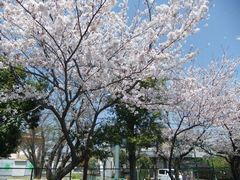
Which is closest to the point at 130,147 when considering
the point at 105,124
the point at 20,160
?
the point at 105,124

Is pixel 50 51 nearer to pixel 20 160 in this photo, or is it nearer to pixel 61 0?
pixel 61 0

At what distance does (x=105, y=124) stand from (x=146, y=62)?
602cm

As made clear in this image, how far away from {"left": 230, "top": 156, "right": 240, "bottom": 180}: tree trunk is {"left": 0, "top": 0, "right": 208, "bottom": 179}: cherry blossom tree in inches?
461

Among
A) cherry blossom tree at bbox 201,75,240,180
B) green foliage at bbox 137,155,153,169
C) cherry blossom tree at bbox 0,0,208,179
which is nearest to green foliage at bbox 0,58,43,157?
cherry blossom tree at bbox 0,0,208,179

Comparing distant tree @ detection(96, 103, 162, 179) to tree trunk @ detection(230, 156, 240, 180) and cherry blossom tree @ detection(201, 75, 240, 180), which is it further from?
tree trunk @ detection(230, 156, 240, 180)

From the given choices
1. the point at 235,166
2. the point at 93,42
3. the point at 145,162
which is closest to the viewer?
the point at 93,42

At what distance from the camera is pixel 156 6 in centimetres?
727

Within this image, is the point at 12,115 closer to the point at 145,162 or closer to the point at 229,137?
the point at 229,137

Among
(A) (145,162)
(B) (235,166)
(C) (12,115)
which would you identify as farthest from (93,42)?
(A) (145,162)

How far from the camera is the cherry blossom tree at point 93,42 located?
633 cm

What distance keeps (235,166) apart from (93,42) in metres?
14.3

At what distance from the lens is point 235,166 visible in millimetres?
18141

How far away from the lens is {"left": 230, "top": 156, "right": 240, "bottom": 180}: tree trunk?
17.6 metres

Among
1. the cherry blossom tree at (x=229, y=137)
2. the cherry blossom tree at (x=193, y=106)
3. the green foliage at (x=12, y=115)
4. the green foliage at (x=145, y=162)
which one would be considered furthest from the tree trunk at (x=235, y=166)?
the green foliage at (x=145, y=162)
